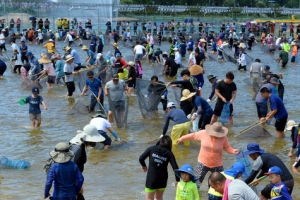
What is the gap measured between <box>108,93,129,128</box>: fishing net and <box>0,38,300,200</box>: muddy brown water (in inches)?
9.6

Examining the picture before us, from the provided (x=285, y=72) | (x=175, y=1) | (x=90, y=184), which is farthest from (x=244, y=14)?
(x=90, y=184)

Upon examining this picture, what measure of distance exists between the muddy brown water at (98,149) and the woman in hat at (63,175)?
2.12 m

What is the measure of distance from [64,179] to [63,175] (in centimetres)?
6

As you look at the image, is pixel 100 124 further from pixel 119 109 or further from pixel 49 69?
pixel 49 69

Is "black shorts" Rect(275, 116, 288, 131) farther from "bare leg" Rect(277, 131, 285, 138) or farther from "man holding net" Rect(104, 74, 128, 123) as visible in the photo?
"man holding net" Rect(104, 74, 128, 123)

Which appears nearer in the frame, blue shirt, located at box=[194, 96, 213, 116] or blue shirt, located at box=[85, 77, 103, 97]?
blue shirt, located at box=[194, 96, 213, 116]

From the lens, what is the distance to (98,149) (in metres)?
12.0

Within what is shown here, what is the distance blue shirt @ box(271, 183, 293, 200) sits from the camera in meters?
7.09

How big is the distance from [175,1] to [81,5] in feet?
117

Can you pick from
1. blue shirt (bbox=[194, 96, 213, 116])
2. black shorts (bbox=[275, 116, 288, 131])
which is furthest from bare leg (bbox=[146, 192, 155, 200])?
black shorts (bbox=[275, 116, 288, 131])

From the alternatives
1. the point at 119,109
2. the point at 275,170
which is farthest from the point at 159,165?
the point at 119,109

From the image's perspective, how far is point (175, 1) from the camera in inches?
3344

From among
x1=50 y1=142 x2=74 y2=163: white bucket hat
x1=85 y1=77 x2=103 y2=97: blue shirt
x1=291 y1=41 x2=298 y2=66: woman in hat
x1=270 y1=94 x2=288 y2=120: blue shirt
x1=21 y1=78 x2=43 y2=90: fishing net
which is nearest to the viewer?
x1=50 y1=142 x2=74 y2=163: white bucket hat

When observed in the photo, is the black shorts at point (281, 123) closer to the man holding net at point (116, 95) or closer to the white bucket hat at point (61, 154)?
the man holding net at point (116, 95)
